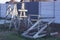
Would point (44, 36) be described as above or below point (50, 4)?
below

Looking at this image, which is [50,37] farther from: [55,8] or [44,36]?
[55,8]

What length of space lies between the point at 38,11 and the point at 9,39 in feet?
22.1

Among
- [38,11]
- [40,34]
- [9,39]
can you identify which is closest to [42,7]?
[38,11]

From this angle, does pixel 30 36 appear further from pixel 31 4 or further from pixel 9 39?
pixel 31 4

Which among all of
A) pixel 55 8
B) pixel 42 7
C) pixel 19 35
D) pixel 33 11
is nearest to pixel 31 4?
pixel 33 11

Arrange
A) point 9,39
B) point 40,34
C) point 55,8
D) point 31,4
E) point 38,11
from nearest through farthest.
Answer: point 9,39 < point 40,34 < point 55,8 < point 38,11 < point 31,4

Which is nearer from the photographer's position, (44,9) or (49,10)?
(49,10)

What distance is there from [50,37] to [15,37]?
1743 millimetres

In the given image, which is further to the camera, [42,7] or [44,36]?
[42,7]

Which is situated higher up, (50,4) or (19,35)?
(50,4)

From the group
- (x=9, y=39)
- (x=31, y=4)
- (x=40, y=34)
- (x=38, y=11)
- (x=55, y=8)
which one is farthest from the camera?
(x=31, y=4)

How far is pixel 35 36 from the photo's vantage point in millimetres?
11688

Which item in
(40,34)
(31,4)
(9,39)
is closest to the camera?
(9,39)

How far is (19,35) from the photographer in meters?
12.6
